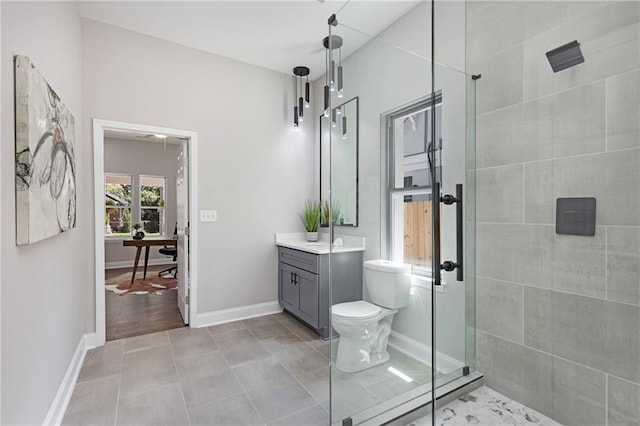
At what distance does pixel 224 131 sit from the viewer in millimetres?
3406

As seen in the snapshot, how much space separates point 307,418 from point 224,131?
2.78 meters

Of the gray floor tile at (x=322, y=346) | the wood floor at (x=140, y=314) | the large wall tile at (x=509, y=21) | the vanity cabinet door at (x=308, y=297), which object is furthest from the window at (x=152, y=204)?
the large wall tile at (x=509, y=21)

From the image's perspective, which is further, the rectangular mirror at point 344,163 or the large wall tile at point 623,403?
the rectangular mirror at point 344,163

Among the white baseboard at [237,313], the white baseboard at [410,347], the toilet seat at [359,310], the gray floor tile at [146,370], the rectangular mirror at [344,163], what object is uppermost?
the rectangular mirror at [344,163]

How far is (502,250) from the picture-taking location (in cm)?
186

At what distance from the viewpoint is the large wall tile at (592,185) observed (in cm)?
136

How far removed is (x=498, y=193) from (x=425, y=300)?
0.82 meters

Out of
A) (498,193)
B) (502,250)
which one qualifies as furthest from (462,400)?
(498,193)

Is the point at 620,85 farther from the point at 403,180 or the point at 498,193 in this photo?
the point at 403,180

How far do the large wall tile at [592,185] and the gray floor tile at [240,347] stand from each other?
86.9 inches

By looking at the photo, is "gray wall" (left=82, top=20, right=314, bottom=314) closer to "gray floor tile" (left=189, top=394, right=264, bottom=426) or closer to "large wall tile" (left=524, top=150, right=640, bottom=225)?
"gray floor tile" (left=189, top=394, right=264, bottom=426)

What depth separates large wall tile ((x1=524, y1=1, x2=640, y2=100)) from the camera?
136 centimetres

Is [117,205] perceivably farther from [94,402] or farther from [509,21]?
[509,21]

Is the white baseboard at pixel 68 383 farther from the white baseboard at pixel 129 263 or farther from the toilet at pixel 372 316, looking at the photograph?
the white baseboard at pixel 129 263
